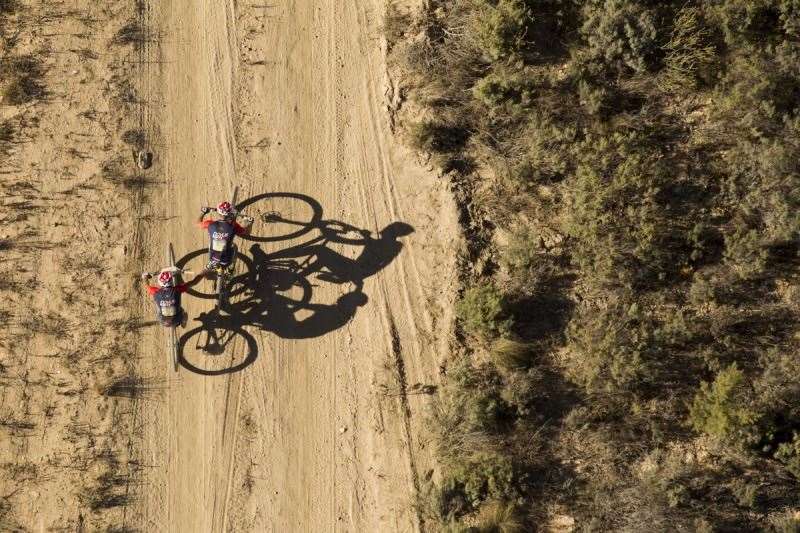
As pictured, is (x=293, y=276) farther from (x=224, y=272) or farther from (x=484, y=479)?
(x=484, y=479)

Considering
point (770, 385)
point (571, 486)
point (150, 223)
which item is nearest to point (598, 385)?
point (571, 486)

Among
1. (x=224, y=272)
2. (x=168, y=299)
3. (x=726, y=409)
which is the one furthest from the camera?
(x=224, y=272)

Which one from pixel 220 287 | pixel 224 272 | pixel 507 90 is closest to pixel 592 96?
pixel 507 90

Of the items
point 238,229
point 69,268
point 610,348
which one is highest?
point 238,229

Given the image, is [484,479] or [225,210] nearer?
[484,479]

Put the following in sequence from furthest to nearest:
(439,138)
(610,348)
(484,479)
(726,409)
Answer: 1. (439,138)
2. (484,479)
3. (610,348)
4. (726,409)

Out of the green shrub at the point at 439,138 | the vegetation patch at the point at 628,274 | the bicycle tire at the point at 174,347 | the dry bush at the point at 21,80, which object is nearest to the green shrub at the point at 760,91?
the vegetation patch at the point at 628,274

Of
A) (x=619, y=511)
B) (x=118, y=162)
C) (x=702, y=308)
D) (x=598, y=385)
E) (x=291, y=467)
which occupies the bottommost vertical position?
(x=619, y=511)

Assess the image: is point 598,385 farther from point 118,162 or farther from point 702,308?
point 118,162
